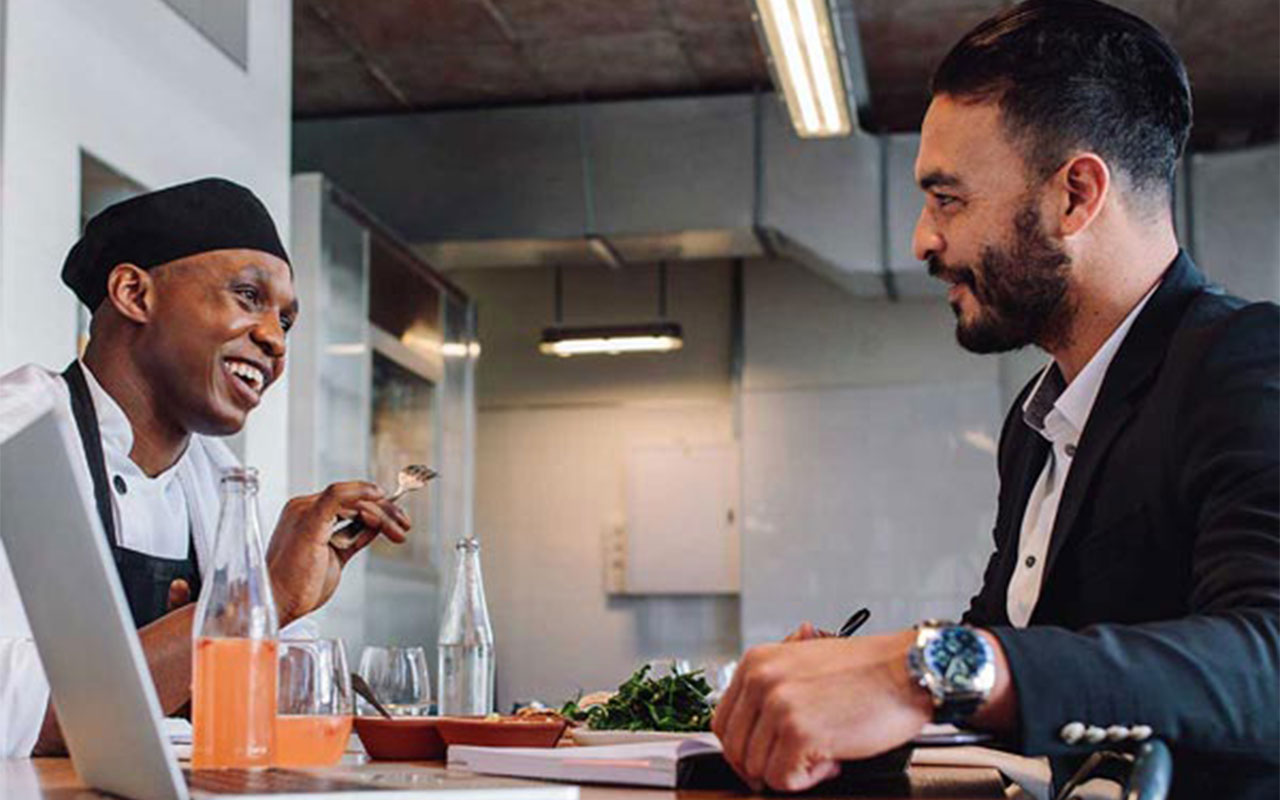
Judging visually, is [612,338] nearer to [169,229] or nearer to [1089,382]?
[169,229]

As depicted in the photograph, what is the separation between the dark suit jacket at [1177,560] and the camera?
1316 mm

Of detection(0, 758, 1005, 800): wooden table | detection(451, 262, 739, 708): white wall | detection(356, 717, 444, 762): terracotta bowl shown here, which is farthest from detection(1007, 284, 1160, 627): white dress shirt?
detection(451, 262, 739, 708): white wall

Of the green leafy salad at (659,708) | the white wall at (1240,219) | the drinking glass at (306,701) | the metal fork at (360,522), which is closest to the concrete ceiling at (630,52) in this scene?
the white wall at (1240,219)

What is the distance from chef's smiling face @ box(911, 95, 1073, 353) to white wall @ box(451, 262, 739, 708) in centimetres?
738

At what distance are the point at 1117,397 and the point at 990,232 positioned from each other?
0.93 ft

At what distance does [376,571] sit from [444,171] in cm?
216

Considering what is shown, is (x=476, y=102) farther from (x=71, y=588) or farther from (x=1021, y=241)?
(x=71, y=588)

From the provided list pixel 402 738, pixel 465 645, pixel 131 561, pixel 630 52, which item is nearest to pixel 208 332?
pixel 131 561

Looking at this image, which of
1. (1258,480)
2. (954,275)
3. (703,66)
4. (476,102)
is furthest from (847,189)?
(1258,480)

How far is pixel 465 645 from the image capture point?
233 centimetres

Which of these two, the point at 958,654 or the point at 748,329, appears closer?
the point at 958,654

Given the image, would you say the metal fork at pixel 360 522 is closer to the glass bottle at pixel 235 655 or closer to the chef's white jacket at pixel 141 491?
the chef's white jacket at pixel 141 491

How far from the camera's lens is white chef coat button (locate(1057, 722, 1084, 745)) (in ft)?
4.23

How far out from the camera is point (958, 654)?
4.32 feet
